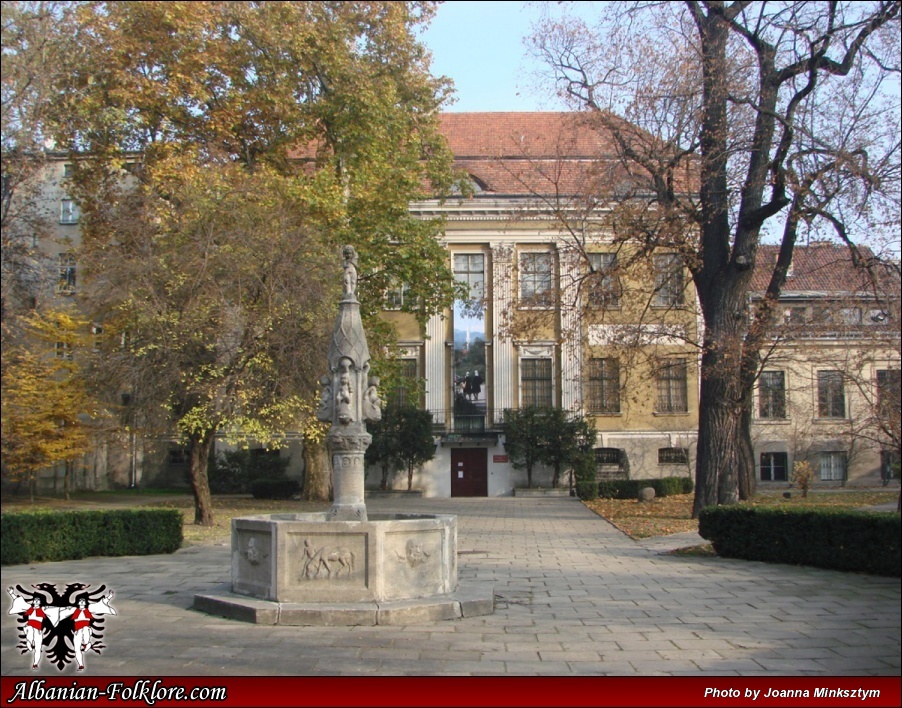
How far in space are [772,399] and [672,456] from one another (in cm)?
520

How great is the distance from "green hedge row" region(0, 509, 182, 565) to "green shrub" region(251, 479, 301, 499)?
19282 millimetres

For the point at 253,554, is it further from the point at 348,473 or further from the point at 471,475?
the point at 471,475

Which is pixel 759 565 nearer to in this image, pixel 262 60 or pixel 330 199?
pixel 330 199

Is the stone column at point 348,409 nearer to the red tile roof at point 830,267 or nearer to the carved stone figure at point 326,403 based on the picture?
the carved stone figure at point 326,403

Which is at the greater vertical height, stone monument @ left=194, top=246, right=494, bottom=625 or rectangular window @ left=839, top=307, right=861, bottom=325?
rectangular window @ left=839, top=307, right=861, bottom=325

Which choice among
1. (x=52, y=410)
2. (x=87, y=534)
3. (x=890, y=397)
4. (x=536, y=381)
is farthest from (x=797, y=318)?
(x=52, y=410)

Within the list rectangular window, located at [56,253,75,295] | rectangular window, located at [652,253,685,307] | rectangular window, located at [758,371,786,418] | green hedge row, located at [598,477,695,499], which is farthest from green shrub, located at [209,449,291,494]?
rectangular window, located at [758,371,786,418]

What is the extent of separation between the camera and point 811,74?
1884 cm

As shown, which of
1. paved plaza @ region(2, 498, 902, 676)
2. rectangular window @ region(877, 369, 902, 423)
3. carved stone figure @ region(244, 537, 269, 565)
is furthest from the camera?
rectangular window @ region(877, 369, 902, 423)

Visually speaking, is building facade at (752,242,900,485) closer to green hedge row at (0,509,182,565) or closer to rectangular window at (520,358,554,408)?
rectangular window at (520,358,554,408)

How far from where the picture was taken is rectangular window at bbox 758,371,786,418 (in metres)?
37.8

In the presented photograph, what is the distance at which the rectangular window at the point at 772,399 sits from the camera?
3781cm

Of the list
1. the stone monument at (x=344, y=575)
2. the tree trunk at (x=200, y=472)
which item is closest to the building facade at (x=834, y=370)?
the stone monument at (x=344, y=575)

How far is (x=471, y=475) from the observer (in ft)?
130
